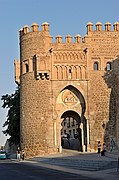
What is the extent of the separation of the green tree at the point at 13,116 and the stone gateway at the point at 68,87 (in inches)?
201

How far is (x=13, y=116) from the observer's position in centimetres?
4419

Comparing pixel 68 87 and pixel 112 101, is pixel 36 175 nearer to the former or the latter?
pixel 68 87

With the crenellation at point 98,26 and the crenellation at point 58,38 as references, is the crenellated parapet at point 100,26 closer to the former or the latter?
the crenellation at point 98,26

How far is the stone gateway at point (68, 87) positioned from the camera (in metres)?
37.7

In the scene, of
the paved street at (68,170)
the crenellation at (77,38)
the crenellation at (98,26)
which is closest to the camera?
the paved street at (68,170)

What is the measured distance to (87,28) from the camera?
39031 mm

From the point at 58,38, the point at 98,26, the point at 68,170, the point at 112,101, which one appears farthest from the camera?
the point at 98,26

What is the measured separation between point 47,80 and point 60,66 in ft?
5.18

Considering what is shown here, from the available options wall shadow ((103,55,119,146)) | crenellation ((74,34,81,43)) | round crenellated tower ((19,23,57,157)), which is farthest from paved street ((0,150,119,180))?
crenellation ((74,34,81,43))

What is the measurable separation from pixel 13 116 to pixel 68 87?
26.6 feet

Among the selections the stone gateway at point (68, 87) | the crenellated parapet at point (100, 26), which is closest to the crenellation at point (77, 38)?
the stone gateway at point (68, 87)

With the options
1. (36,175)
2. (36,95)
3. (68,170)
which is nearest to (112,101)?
(36,95)

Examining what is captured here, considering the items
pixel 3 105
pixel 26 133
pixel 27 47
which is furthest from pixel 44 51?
pixel 3 105

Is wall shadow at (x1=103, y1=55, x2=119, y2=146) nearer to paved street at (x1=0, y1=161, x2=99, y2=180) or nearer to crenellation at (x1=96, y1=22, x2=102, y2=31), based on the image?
crenellation at (x1=96, y1=22, x2=102, y2=31)
